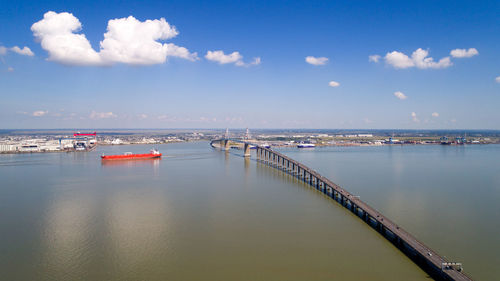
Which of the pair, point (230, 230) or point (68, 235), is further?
point (230, 230)

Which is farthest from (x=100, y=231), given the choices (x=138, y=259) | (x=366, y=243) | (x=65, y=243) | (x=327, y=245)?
(x=366, y=243)

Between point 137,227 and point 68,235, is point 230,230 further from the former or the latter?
point 68,235

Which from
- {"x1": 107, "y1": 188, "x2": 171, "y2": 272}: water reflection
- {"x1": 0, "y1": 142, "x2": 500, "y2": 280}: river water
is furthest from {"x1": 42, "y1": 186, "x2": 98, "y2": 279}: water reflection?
{"x1": 107, "y1": 188, "x2": 171, "y2": 272}: water reflection

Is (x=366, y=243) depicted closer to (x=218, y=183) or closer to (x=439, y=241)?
(x=439, y=241)

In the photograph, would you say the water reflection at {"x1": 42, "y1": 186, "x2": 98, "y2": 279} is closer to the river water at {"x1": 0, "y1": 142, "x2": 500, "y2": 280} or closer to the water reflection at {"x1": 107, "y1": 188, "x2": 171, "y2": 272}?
the river water at {"x1": 0, "y1": 142, "x2": 500, "y2": 280}

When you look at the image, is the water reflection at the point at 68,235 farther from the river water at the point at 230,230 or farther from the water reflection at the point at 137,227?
the water reflection at the point at 137,227

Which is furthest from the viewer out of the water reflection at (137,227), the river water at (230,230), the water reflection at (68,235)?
the water reflection at (137,227)

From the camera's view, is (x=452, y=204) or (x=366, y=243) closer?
(x=366, y=243)

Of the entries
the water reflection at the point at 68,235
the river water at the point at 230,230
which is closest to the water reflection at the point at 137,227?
the river water at the point at 230,230

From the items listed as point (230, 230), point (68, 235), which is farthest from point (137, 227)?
point (230, 230)
